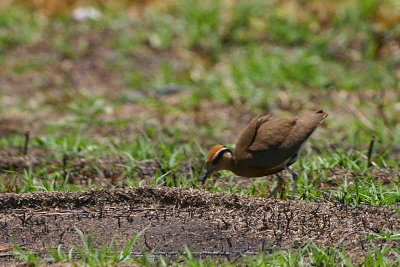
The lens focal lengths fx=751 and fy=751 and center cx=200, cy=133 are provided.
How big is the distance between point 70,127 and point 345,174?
4147 mm

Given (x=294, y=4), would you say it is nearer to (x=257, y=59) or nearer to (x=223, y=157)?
(x=257, y=59)

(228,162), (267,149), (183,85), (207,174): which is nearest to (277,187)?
(267,149)

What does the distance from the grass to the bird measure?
200mm

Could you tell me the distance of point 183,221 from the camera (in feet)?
16.0

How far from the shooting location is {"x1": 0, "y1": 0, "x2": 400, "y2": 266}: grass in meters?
6.58

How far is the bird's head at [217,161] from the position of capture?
605 centimetres

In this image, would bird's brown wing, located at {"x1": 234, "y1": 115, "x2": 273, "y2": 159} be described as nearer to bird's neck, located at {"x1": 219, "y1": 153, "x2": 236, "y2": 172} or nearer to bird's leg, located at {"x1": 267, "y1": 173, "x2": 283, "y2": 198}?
bird's neck, located at {"x1": 219, "y1": 153, "x2": 236, "y2": 172}

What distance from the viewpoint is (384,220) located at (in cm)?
478

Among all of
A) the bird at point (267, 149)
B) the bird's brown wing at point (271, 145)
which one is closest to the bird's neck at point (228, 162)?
the bird at point (267, 149)

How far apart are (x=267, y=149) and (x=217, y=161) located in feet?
1.39

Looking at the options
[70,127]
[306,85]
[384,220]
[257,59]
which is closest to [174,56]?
[257,59]

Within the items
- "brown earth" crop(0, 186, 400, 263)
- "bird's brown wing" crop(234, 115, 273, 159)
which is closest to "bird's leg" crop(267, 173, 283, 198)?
"bird's brown wing" crop(234, 115, 273, 159)

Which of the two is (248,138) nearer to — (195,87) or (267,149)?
(267,149)

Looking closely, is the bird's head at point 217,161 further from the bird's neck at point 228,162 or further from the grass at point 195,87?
the grass at point 195,87
